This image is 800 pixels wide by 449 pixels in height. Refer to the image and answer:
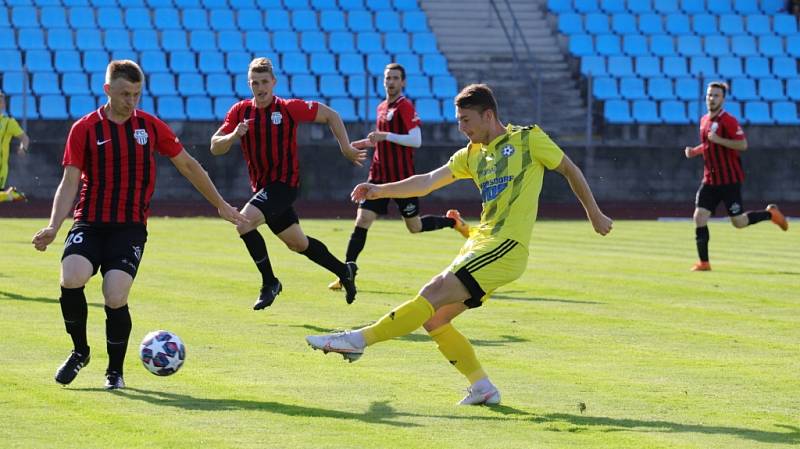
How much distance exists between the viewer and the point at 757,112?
33.2 metres

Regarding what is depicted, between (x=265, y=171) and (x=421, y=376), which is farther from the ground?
(x=265, y=171)

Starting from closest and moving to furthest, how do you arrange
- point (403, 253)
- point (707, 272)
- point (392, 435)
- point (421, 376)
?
1. point (392, 435)
2. point (421, 376)
3. point (707, 272)
4. point (403, 253)

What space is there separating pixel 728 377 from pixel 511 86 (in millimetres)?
22798

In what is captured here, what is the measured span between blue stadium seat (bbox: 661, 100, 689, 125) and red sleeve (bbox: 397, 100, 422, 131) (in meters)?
17.9

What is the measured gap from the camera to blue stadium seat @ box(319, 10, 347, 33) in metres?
33.4

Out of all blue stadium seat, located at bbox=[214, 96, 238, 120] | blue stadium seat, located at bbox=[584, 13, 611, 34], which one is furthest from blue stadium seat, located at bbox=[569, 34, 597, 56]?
blue stadium seat, located at bbox=[214, 96, 238, 120]

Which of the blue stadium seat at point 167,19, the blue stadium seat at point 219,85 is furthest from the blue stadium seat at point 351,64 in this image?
the blue stadium seat at point 167,19

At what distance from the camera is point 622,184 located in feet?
100.0

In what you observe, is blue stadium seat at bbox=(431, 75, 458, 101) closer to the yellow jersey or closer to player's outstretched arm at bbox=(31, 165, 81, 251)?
player's outstretched arm at bbox=(31, 165, 81, 251)

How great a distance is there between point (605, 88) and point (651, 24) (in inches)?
141

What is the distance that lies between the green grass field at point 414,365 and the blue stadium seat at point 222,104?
12236mm

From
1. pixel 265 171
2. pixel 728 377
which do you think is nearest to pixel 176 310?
pixel 265 171

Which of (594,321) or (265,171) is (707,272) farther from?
(265,171)

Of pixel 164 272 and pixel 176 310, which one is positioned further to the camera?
pixel 164 272
